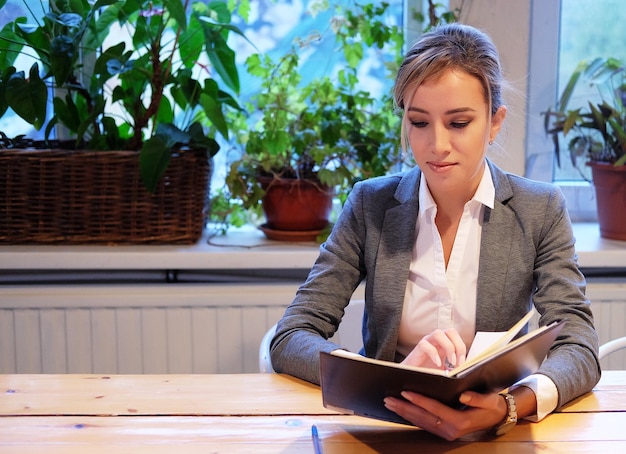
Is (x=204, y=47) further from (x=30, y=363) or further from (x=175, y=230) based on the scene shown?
(x=30, y=363)

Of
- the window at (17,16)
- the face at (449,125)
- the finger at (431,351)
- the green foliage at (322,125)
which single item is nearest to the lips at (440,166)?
the face at (449,125)

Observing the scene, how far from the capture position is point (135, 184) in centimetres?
228

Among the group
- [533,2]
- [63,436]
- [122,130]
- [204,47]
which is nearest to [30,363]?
[122,130]

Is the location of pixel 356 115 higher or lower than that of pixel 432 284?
higher

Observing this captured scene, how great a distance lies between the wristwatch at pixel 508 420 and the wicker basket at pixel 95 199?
4.44 feet

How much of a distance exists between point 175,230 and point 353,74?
735mm

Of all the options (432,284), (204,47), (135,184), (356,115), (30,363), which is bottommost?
(30,363)

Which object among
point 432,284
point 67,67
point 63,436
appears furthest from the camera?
point 67,67

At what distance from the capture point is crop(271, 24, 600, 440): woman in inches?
56.2

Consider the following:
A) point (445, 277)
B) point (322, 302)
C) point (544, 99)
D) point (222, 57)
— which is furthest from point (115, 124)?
point (544, 99)

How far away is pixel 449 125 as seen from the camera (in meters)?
1.43

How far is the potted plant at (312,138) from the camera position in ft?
7.73

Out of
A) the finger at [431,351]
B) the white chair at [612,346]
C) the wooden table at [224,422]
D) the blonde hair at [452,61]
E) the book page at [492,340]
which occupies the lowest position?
the white chair at [612,346]

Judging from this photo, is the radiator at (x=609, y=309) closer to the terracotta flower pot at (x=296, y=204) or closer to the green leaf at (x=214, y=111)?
the terracotta flower pot at (x=296, y=204)
